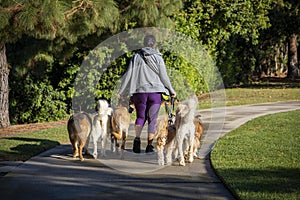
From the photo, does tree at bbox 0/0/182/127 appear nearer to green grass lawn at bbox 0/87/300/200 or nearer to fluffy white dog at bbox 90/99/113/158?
green grass lawn at bbox 0/87/300/200

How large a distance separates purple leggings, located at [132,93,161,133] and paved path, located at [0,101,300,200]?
0.62 m

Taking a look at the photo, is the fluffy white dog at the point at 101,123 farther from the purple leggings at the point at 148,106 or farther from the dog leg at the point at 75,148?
the purple leggings at the point at 148,106

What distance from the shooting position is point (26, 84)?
58.8ft

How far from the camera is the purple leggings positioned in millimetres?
9766

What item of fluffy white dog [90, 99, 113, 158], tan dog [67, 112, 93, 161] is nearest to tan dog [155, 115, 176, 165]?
fluffy white dog [90, 99, 113, 158]

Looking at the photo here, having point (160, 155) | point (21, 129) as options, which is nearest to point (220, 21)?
point (21, 129)

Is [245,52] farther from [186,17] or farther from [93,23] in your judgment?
[93,23]

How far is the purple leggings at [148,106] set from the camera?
9.77 metres

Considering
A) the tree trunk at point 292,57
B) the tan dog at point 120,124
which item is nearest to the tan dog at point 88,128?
the tan dog at point 120,124

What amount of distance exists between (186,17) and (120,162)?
562 inches

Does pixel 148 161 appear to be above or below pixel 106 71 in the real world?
below

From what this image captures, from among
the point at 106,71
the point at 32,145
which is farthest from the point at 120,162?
the point at 106,71

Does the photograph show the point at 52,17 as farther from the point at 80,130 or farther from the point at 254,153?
the point at 254,153

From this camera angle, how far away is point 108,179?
26.2ft
